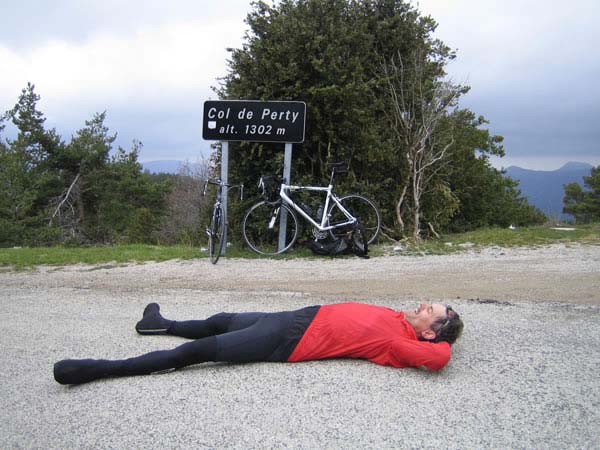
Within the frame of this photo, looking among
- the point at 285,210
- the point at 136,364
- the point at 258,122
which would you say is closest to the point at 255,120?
the point at 258,122

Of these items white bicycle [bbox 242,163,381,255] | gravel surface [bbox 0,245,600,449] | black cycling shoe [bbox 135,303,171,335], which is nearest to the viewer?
gravel surface [bbox 0,245,600,449]

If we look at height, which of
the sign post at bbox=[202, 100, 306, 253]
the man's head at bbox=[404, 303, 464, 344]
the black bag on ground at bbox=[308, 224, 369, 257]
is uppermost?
the sign post at bbox=[202, 100, 306, 253]

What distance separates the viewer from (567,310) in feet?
15.0

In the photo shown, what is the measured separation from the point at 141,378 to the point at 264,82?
23.1ft

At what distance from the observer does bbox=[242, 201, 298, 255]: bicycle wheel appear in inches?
326

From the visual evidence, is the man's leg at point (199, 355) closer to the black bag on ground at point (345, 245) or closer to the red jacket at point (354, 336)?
the red jacket at point (354, 336)

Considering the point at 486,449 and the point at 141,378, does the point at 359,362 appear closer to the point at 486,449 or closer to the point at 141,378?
the point at 486,449

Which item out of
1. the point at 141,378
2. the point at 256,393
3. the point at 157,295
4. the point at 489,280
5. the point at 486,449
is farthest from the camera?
the point at 489,280

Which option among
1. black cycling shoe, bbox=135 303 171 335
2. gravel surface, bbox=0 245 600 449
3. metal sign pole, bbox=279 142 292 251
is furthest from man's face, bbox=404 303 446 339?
metal sign pole, bbox=279 142 292 251

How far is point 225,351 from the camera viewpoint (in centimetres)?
325

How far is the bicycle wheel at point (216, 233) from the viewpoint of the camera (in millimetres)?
7724

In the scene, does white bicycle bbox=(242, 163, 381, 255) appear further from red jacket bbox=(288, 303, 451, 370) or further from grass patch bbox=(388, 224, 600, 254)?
red jacket bbox=(288, 303, 451, 370)

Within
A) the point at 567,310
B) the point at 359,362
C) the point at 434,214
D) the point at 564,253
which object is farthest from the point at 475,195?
the point at 359,362

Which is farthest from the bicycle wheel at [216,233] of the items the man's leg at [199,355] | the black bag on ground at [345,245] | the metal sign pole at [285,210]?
the man's leg at [199,355]
